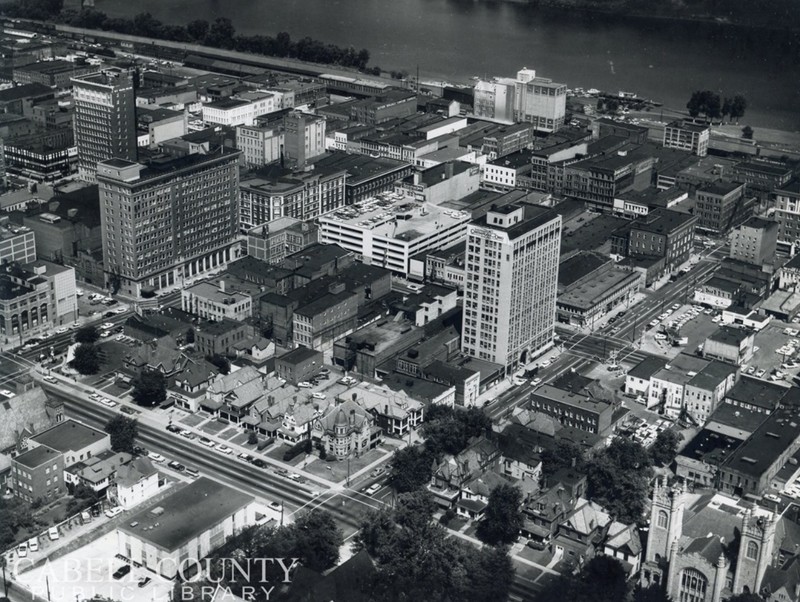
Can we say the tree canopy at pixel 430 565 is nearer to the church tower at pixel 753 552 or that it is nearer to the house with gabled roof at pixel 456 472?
the house with gabled roof at pixel 456 472

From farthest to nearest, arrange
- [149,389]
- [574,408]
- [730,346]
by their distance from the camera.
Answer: [730,346] < [149,389] < [574,408]

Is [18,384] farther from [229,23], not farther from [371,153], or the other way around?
[229,23]

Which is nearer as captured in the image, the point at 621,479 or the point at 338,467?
the point at 621,479

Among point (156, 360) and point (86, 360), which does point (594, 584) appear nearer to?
point (156, 360)

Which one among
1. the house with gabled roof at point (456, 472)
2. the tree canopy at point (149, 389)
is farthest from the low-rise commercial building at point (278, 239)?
the house with gabled roof at point (456, 472)

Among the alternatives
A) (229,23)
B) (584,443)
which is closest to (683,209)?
(584,443)

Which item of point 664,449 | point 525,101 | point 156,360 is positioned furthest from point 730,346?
point 525,101

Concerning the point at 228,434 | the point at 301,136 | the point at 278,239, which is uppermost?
the point at 301,136
